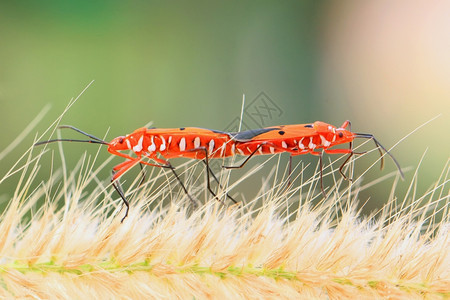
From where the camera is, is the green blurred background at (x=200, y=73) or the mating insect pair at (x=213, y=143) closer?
the mating insect pair at (x=213, y=143)

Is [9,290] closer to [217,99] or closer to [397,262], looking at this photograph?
[397,262]

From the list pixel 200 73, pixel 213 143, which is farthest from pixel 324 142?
pixel 200 73

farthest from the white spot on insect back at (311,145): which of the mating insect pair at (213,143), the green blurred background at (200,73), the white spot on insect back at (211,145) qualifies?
the green blurred background at (200,73)

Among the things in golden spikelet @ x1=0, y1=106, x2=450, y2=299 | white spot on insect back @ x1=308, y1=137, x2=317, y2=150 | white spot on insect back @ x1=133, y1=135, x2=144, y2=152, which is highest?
white spot on insect back @ x1=133, y1=135, x2=144, y2=152

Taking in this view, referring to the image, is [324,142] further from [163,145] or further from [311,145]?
[163,145]

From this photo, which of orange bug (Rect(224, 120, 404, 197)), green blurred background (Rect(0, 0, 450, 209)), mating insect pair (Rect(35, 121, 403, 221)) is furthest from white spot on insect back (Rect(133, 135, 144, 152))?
green blurred background (Rect(0, 0, 450, 209))

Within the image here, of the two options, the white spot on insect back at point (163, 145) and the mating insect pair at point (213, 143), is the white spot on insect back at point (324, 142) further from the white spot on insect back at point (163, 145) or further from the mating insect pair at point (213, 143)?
the white spot on insect back at point (163, 145)

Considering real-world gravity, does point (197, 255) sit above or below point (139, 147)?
below

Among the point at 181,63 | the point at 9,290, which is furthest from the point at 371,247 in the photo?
the point at 181,63

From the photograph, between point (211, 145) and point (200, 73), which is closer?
point (211, 145)

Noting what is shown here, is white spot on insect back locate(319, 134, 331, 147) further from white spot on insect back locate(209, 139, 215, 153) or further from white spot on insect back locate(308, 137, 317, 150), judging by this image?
Answer: white spot on insect back locate(209, 139, 215, 153)
